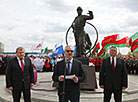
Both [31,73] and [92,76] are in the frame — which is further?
[92,76]

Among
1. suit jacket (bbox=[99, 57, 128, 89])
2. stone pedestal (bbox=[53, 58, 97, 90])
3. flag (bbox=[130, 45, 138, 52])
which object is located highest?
flag (bbox=[130, 45, 138, 52])

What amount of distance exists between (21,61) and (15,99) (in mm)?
887

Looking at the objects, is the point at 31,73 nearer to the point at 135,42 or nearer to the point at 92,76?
the point at 92,76

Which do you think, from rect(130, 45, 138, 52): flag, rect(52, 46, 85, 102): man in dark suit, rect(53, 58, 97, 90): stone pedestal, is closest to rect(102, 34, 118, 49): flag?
rect(130, 45, 138, 52): flag

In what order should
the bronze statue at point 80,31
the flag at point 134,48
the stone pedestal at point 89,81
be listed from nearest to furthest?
the stone pedestal at point 89,81 < the bronze statue at point 80,31 < the flag at point 134,48

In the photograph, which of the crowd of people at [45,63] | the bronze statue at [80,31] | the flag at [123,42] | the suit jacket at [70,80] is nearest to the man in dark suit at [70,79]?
the suit jacket at [70,80]

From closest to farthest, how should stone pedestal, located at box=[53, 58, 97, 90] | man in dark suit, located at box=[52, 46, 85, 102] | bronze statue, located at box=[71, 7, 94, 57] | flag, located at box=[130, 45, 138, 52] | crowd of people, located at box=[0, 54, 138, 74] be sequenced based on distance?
man in dark suit, located at box=[52, 46, 85, 102] → stone pedestal, located at box=[53, 58, 97, 90] → bronze statue, located at box=[71, 7, 94, 57] → crowd of people, located at box=[0, 54, 138, 74] → flag, located at box=[130, 45, 138, 52]

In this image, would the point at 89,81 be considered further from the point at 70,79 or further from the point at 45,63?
the point at 45,63

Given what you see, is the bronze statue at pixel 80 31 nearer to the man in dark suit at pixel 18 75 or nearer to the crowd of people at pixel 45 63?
the man in dark suit at pixel 18 75

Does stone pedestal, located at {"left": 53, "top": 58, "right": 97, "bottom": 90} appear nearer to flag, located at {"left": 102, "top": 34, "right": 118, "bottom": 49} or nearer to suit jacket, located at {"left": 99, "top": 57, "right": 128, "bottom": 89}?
suit jacket, located at {"left": 99, "top": 57, "right": 128, "bottom": 89}

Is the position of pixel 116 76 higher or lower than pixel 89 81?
higher

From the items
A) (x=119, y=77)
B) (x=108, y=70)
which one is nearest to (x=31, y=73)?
(x=108, y=70)

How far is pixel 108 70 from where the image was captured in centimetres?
368

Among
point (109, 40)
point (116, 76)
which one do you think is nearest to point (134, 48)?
point (109, 40)
